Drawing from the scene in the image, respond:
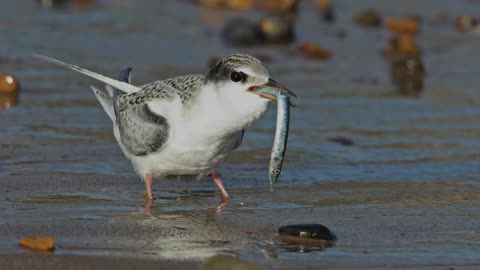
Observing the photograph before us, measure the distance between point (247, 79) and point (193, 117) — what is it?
0.57 m

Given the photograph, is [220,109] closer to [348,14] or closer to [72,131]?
[72,131]

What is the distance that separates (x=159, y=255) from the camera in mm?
5262

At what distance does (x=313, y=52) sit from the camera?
11.0 metres

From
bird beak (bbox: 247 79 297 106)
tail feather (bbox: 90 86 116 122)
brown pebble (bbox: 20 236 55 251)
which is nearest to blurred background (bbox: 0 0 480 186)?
tail feather (bbox: 90 86 116 122)

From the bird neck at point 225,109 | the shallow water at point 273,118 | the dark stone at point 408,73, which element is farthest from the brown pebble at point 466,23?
the bird neck at point 225,109

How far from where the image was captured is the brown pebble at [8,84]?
8898 mm

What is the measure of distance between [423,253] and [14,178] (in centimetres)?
280

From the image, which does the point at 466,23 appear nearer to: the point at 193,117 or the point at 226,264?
the point at 193,117

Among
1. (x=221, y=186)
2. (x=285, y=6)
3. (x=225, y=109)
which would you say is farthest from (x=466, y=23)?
(x=225, y=109)

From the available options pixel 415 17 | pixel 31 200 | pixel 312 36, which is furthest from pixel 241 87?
pixel 415 17

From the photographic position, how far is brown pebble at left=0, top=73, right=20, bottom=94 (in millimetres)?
8898

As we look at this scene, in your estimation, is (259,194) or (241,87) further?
(259,194)

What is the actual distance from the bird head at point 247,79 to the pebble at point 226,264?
1039 millimetres

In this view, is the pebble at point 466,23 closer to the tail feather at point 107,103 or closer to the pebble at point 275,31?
the pebble at point 275,31
